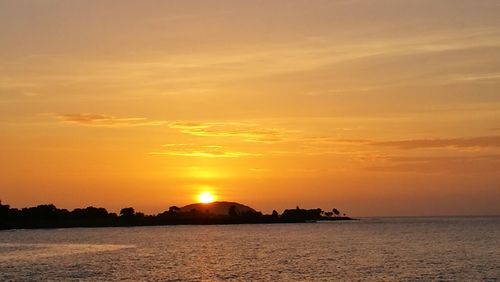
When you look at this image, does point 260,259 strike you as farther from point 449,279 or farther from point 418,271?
point 449,279

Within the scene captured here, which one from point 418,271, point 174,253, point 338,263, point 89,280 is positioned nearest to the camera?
point 89,280

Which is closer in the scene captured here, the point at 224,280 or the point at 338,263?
the point at 224,280

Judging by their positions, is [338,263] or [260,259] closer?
[338,263]

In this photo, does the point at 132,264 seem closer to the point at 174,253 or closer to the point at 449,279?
the point at 174,253

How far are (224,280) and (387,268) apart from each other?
77.6ft

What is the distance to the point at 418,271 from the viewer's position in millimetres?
86625

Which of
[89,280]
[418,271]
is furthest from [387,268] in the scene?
[89,280]

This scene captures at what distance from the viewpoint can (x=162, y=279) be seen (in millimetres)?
80250

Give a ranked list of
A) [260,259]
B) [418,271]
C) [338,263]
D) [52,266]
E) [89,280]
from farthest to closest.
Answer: [260,259], [338,263], [52,266], [418,271], [89,280]

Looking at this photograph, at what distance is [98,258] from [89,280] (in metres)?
35.0

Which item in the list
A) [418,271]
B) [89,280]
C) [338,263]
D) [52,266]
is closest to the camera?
[89,280]

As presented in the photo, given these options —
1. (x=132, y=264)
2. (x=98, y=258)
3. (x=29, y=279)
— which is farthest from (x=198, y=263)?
(x=29, y=279)

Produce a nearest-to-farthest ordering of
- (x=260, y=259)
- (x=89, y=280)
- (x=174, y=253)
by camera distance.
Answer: (x=89, y=280)
(x=260, y=259)
(x=174, y=253)

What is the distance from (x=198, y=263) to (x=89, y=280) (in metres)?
28.9
